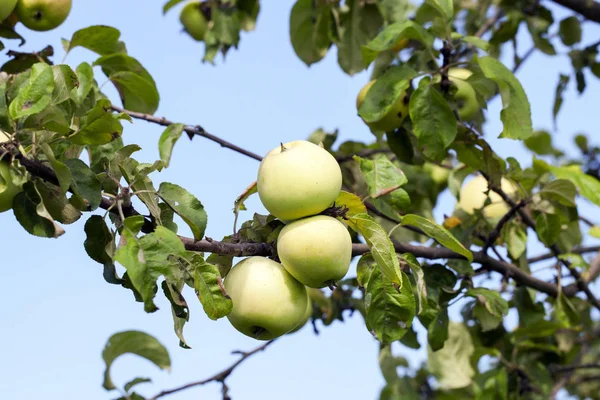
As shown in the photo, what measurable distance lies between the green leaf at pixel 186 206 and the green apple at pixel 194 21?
1.80 m

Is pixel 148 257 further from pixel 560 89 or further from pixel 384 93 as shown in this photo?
pixel 560 89

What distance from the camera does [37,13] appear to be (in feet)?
6.32

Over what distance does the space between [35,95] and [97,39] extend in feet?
2.61

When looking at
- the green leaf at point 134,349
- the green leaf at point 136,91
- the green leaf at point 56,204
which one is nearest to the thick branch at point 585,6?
the green leaf at point 136,91

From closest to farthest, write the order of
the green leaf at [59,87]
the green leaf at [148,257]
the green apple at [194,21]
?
the green leaf at [148,257] → the green leaf at [59,87] → the green apple at [194,21]

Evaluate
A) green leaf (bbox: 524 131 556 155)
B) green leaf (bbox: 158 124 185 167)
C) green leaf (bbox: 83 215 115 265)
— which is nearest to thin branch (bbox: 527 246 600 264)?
green leaf (bbox: 524 131 556 155)

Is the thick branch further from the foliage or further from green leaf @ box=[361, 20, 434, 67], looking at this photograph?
green leaf @ box=[361, 20, 434, 67]

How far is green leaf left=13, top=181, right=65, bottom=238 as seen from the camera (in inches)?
49.0

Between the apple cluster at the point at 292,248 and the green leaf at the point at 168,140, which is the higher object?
the green leaf at the point at 168,140

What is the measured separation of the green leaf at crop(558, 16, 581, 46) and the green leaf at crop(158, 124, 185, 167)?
171cm

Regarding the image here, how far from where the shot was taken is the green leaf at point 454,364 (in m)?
2.77

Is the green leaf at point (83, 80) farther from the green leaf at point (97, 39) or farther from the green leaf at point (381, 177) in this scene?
the green leaf at point (381, 177)

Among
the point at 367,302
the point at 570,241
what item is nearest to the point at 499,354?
the point at 570,241

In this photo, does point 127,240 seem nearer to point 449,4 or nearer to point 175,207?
point 175,207
